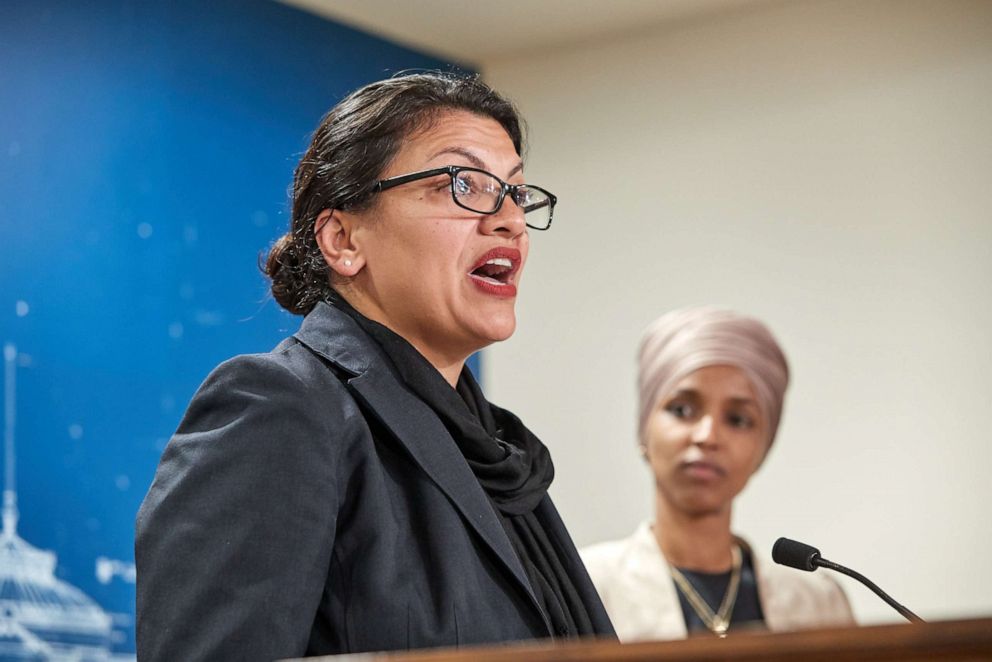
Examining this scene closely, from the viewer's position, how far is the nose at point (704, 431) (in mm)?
3512

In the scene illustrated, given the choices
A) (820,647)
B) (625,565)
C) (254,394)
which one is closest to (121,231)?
(625,565)

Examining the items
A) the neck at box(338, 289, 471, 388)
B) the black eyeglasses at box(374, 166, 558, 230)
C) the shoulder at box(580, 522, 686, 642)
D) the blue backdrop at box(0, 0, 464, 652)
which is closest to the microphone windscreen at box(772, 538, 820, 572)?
the neck at box(338, 289, 471, 388)

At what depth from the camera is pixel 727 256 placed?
4.52m

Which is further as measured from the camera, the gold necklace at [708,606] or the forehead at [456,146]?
the gold necklace at [708,606]

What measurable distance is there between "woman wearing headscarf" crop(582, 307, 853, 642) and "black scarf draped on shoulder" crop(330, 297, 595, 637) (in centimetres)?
147

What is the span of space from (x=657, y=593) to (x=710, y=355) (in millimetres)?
669

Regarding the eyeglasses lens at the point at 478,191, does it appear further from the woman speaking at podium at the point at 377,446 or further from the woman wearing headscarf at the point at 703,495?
the woman wearing headscarf at the point at 703,495

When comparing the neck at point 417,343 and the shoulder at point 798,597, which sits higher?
the neck at point 417,343

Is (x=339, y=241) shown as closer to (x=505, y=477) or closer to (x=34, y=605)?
(x=505, y=477)

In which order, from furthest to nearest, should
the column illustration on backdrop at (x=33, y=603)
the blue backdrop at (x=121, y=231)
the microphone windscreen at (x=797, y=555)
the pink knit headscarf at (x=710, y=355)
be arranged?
the pink knit headscarf at (x=710, y=355), the blue backdrop at (x=121, y=231), the column illustration on backdrop at (x=33, y=603), the microphone windscreen at (x=797, y=555)

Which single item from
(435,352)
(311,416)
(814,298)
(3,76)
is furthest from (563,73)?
(311,416)

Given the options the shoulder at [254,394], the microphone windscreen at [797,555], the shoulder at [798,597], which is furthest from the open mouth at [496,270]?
the shoulder at [798,597]

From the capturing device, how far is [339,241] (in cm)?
183

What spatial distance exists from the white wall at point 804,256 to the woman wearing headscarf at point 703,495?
644mm
